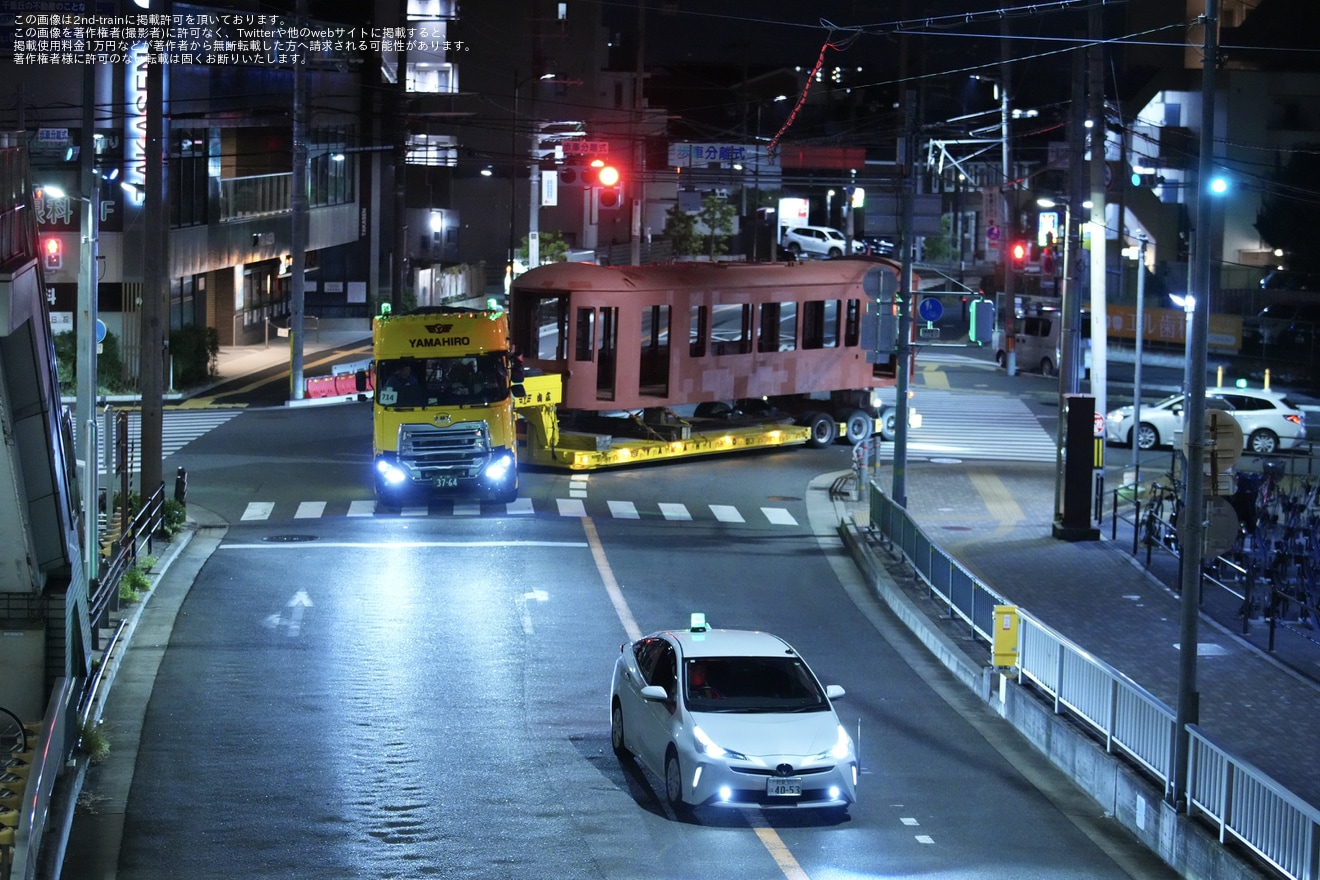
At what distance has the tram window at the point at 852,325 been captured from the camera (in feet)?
135

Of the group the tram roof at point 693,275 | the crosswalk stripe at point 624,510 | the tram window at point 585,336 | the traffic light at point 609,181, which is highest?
the traffic light at point 609,181

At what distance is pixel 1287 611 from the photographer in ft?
77.0

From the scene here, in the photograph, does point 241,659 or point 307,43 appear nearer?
point 241,659

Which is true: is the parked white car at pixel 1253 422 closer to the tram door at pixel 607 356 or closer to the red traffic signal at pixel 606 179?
the tram door at pixel 607 356

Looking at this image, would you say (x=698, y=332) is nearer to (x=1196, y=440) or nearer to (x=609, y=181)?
(x=609, y=181)

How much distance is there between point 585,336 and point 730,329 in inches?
169

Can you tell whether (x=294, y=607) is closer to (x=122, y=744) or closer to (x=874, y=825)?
(x=122, y=744)

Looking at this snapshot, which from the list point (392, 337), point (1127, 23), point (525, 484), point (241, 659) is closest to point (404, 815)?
point (241, 659)

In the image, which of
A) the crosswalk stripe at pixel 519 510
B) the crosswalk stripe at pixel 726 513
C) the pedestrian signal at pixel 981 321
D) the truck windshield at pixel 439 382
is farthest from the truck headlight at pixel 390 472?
the pedestrian signal at pixel 981 321

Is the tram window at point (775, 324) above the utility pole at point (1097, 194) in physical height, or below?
below

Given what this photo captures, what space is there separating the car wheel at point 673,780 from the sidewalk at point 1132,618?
4914mm

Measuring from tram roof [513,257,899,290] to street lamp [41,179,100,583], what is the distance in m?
12.6

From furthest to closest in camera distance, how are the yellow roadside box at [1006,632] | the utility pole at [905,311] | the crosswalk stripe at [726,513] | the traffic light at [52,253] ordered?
the traffic light at [52,253] < the crosswalk stripe at [726,513] < the utility pole at [905,311] < the yellow roadside box at [1006,632]

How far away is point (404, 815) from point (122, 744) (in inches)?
149
